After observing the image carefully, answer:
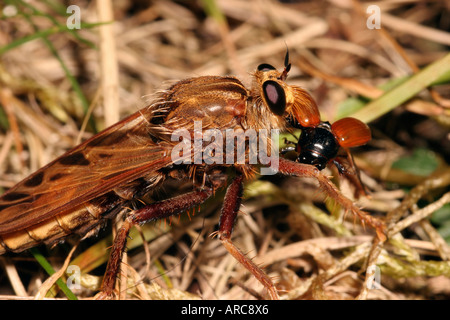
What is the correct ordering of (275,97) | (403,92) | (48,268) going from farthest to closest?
(403,92) < (48,268) < (275,97)

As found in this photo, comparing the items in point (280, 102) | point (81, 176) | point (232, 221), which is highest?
point (280, 102)

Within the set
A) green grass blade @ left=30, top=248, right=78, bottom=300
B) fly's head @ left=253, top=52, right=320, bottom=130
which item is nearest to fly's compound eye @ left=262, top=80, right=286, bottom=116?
fly's head @ left=253, top=52, right=320, bottom=130

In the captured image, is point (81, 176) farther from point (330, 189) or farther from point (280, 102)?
point (330, 189)

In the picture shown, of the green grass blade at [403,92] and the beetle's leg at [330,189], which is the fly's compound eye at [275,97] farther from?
the green grass blade at [403,92]

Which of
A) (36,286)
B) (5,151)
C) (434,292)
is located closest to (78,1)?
(5,151)

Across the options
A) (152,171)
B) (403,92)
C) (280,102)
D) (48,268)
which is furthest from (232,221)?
(403,92)

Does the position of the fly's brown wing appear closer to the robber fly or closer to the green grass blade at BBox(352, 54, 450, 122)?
the robber fly

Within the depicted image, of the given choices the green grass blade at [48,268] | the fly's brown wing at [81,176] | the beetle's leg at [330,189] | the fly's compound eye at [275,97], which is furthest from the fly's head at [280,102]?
the green grass blade at [48,268]
